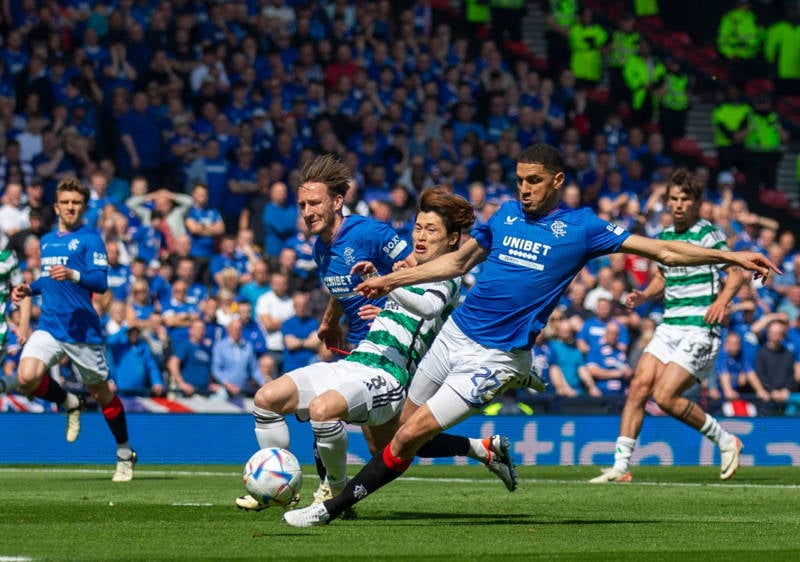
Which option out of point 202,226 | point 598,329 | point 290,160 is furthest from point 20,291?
point 290,160

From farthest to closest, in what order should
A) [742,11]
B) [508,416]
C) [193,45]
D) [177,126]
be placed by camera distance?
1. [742,11]
2. [193,45]
3. [177,126]
4. [508,416]

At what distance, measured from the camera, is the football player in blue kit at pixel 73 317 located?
1409 centimetres

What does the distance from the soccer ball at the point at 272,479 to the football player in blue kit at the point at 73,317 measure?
5.01 metres

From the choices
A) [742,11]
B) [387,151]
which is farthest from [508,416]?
[742,11]

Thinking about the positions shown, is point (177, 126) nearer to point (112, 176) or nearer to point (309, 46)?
point (112, 176)

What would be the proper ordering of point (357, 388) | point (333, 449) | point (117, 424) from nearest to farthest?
point (357, 388) < point (333, 449) < point (117, 424)

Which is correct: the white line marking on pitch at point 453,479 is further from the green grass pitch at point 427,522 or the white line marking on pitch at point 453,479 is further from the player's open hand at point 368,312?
the player's open hand at point 368,312

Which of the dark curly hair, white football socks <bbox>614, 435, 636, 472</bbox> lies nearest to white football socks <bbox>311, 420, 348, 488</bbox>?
the dark curly hair

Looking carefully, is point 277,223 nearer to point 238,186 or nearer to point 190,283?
point 238,186

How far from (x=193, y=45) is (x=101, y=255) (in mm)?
10086

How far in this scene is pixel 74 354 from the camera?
14.3m

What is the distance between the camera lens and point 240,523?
9961 millimetres

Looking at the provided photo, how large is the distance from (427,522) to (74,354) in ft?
17.5

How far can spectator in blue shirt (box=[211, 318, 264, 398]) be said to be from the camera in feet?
62.6
